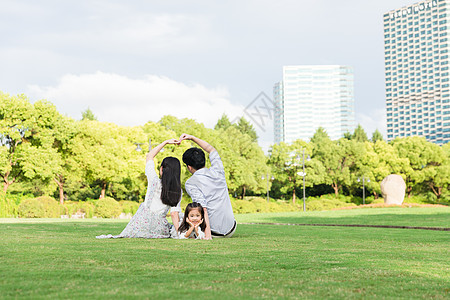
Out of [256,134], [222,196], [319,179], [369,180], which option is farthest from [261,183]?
[222,196]

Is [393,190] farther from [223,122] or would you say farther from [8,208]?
[223,122]

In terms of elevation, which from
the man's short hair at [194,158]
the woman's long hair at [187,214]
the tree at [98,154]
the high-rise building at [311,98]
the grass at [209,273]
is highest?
the high-rise building at [311,98]

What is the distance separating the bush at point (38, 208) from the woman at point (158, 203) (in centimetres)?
2030

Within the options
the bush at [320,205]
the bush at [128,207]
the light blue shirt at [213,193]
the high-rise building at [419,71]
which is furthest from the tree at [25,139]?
the high-rise building at [419,71]

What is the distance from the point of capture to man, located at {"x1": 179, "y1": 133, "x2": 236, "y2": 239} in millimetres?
8641

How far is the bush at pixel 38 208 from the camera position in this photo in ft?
88.3

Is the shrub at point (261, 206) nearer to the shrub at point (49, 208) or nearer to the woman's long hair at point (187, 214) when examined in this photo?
the shrub at point (49, 208)

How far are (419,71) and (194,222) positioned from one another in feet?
626

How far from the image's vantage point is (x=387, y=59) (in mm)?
197125

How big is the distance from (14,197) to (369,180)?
43.0 m

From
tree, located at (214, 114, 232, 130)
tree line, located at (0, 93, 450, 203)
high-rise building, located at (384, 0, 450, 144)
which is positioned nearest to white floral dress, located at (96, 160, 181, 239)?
tree line, located at (0, 93, 450, 203)

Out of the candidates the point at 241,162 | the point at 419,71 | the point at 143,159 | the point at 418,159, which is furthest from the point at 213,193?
the point at 419,71

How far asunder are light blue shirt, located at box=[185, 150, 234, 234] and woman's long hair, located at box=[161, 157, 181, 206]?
0.66 ft

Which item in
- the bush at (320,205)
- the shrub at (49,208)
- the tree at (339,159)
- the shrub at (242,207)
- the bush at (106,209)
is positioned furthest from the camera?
the tree at (339,159)
